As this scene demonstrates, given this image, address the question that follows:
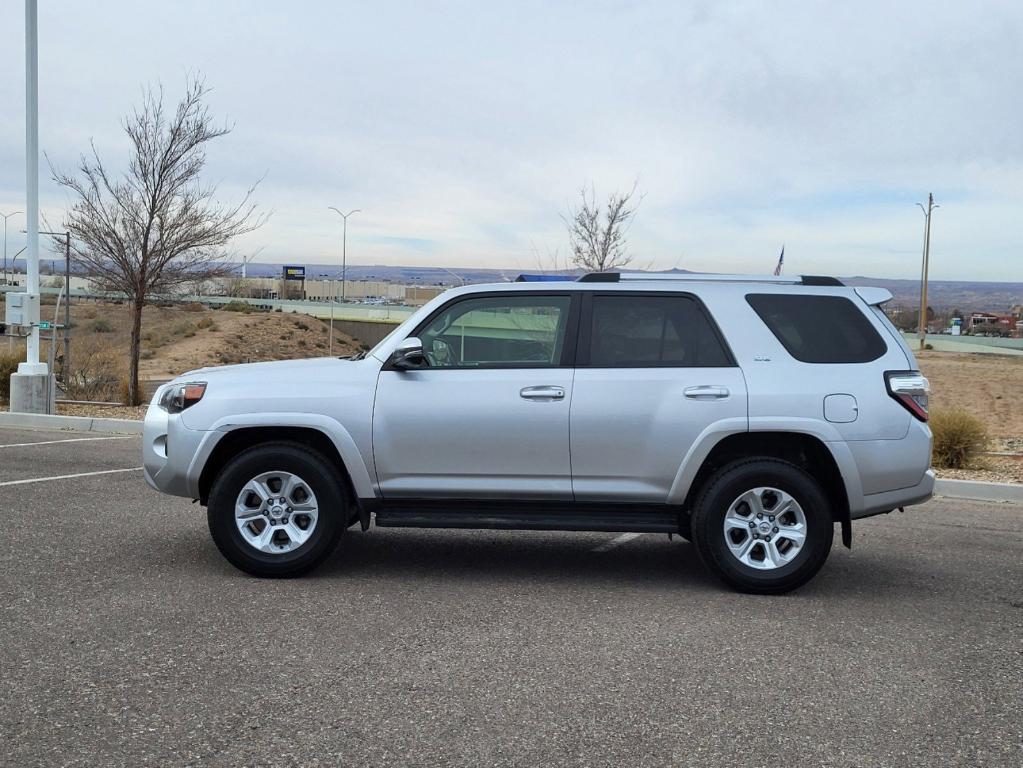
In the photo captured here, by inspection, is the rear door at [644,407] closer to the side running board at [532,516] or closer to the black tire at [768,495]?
the side running board at [532,516]

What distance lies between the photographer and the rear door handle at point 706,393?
6.61m

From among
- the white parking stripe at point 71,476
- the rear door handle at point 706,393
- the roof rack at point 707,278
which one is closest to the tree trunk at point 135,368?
the white parking stripe at point 71,476

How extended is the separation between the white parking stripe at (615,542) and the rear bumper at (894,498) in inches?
78.3

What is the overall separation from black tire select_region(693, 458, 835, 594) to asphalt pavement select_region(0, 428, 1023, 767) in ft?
0.46

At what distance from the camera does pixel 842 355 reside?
6.76 meters

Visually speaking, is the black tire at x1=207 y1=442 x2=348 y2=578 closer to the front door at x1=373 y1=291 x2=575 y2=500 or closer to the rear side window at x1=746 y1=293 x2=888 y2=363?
the front door at x1=373 y1=291 x2=575 y2=500

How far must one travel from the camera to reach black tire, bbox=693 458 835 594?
6.50m

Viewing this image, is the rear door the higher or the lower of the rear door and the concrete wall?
the higher

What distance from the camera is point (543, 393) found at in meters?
6.65

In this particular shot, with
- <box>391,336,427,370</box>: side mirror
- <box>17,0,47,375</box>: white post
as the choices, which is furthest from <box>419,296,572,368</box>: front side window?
<box>17,0,47,375</box>: white post

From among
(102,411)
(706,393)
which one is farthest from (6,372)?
(706,393)

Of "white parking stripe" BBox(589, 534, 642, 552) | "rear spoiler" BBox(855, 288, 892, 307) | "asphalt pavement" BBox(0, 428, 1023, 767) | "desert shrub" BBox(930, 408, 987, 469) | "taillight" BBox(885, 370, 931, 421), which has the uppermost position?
"rear spoiler" BBox(855, 288, 892, 307)

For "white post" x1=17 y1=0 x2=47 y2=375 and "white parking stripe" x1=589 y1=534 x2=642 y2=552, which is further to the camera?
"white post" x1=17 y1=0 x2=47 y2=375

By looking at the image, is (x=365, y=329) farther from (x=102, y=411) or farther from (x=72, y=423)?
(x=72, y=423)
